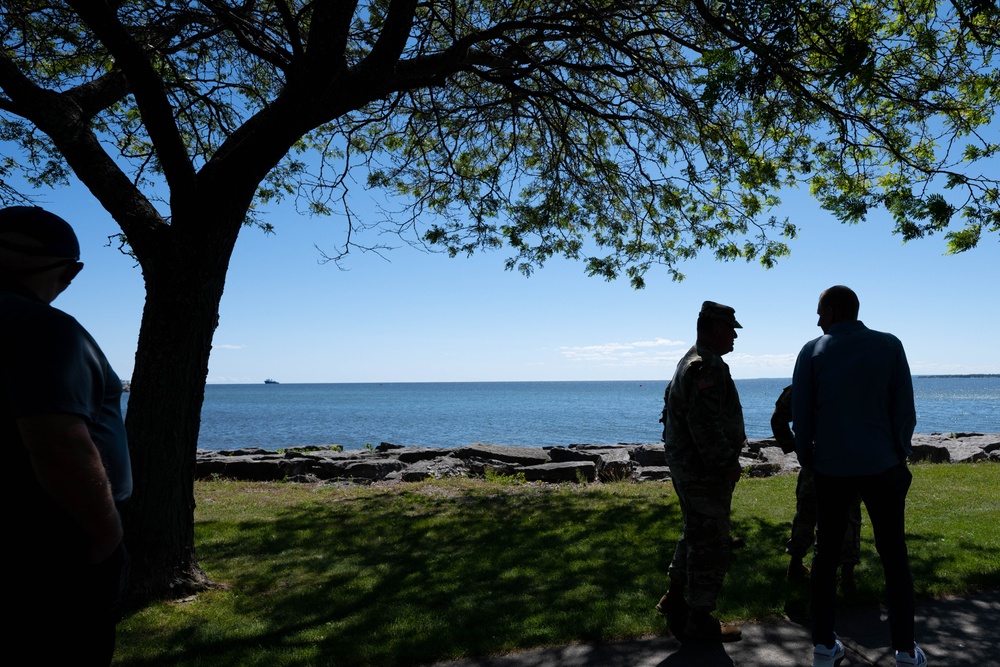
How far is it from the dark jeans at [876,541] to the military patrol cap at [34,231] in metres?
3.77

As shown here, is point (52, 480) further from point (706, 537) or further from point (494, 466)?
point (494, 466)

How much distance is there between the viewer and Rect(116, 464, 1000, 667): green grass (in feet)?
14.8

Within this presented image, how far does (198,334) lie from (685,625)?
168 inches

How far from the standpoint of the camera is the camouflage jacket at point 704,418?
4262mm

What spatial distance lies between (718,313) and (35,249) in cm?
366

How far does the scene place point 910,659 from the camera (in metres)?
3.71

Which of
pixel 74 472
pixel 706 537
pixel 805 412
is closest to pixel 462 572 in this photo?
pixel 706 537

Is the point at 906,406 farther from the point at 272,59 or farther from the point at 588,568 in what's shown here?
the point at 272,59

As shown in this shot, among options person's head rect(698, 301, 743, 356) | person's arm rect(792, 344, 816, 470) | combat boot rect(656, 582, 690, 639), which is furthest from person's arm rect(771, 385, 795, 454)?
combat boot rect(656, 582, 690, 639)

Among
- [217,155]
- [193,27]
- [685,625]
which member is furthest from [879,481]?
[193,27]

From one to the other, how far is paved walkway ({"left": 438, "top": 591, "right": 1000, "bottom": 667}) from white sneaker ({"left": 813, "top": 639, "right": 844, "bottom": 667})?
0.54ft

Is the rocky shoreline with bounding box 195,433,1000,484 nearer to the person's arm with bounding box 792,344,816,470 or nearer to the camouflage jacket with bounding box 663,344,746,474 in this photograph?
the camouflage jacket with bounding box 663,344,746,474

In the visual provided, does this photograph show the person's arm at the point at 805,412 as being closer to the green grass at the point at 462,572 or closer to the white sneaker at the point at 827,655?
the white sneaker at the point at 827,655

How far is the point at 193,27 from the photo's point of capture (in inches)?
334
